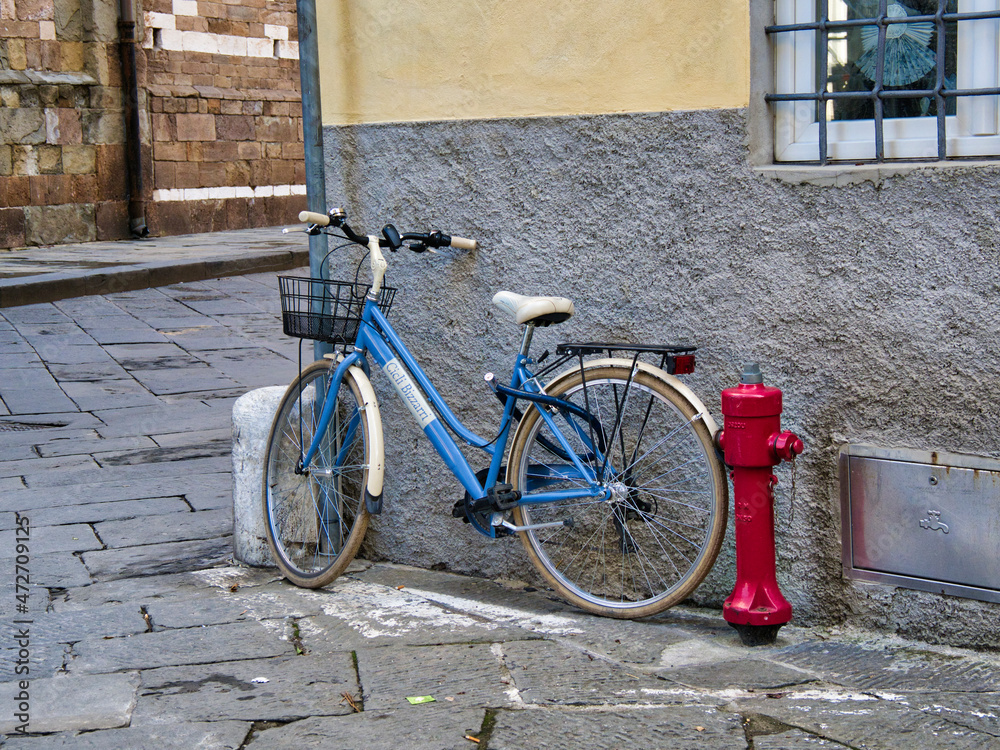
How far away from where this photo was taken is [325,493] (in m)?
4.17

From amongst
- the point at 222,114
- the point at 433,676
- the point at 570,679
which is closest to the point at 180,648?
the point at 433,676

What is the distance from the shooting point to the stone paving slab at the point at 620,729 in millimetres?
2707

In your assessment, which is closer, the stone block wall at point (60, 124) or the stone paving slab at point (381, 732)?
the stone paving slab at point (381, 732)

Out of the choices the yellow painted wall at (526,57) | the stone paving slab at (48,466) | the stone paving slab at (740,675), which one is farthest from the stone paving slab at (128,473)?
the stone paving slab at (740,675)

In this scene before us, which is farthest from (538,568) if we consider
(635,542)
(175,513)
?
(175,513)

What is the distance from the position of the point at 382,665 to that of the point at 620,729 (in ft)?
2.46

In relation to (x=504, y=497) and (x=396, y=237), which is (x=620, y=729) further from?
(x=396, y=237)

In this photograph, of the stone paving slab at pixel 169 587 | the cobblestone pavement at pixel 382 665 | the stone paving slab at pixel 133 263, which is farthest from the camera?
the stone paving slab at pixel 133 263

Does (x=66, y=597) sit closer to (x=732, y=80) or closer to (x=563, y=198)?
(x=563, y=198)

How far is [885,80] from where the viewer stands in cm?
337

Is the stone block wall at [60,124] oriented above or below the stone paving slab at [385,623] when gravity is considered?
above

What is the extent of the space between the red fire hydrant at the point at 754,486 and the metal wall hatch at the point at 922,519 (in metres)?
0.28

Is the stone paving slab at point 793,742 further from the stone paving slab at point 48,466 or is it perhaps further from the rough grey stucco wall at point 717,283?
the stone paving slab at point 48,466

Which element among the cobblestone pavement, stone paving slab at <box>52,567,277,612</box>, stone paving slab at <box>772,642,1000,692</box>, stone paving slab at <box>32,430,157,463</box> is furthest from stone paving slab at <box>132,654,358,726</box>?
stone paving slab at <box>32,430,157,463</box>
